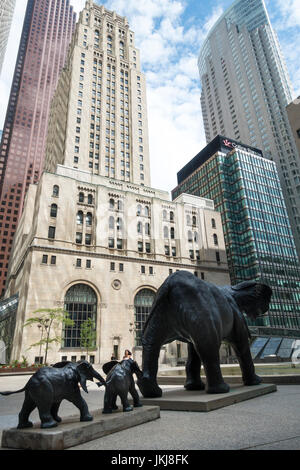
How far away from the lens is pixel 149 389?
23.1 feet

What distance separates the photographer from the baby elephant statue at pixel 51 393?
4.14 m

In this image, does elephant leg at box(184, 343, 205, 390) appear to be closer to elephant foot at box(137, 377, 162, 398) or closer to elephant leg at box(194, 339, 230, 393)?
elephant leg at box(194, 339, 230, 393)

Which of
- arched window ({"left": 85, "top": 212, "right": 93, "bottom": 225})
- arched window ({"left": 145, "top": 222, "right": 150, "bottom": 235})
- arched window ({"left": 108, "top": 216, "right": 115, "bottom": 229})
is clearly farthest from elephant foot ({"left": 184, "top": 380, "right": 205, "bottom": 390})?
arched window ({"left": 145, "top": 222, "right": 150, "bottom": 235})

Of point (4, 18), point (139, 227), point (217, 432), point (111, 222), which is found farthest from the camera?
point (4, 18)

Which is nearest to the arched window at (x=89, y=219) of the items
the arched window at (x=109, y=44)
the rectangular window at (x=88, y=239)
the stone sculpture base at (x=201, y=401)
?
the rectangular window at (x=88, y=239)

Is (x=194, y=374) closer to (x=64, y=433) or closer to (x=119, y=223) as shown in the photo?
(x=64, y=433)

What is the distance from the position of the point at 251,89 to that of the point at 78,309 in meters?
116

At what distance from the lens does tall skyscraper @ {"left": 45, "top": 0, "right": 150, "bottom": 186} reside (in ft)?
218

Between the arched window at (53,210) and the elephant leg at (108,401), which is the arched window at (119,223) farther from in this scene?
the elephant leg at (108,401)

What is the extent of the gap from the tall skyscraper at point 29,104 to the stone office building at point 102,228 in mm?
53127

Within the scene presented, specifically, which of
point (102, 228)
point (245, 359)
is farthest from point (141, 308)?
point (245, 359)

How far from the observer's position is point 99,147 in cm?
6750

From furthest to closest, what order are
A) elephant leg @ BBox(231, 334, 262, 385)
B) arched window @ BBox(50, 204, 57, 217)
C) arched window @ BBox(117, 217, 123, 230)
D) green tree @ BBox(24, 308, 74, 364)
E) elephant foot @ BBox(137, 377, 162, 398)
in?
arched window @ BBox(117, 217, 123, 230), arched window @ BBox(50, 204, 57, 217), green tree @ BBox(24, 308, 74, 364), elephant leg @ BBox(231, 334, 262, 385), elephant foot @ BBox(137, 377, 162, 398)

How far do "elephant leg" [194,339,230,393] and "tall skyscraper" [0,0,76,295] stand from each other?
110238 mm
